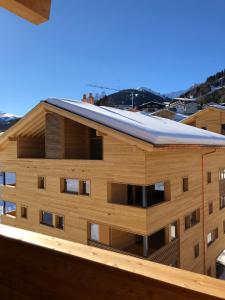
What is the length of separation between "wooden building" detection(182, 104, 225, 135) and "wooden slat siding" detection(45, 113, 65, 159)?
1762cm

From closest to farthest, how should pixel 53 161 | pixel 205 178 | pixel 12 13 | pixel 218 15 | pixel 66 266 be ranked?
pixel 66 266, pixel 12 13, pixel 53 161, pixel 205 178, pixel 218 15

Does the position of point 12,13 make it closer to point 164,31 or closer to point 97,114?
point 97,114

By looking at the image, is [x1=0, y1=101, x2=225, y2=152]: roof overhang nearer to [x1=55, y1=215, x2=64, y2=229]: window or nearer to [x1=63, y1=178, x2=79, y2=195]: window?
[x1=63, y1=178, x2=79, y2=195]: window

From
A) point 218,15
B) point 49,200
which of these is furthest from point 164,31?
point 49,200

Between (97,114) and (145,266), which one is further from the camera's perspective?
(97,114)

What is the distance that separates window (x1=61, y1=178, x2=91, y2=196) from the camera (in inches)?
538

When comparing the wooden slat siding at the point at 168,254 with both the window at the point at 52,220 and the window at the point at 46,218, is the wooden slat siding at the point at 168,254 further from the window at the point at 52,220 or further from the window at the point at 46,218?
the window at the point at 46,218

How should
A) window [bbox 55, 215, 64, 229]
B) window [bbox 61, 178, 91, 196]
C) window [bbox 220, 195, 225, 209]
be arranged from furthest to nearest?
1. window [bbox 220, 195, 225, 209]
2. window [bbox 55, 215, 64, 229]
3. window [bbox 61, 178, 91, 196]

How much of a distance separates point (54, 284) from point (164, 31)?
23.0m

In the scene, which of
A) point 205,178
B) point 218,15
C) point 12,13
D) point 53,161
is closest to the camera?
point 12,13

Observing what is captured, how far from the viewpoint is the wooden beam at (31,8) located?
1.64 m

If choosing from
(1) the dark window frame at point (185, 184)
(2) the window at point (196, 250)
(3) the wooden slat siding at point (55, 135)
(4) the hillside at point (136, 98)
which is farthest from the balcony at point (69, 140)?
(4) the hillside at point (136, 98)

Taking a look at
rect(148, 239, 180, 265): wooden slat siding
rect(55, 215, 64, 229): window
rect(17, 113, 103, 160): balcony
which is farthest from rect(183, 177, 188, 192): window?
rect(55, 215, 64, 229): window

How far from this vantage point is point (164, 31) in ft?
72.4
